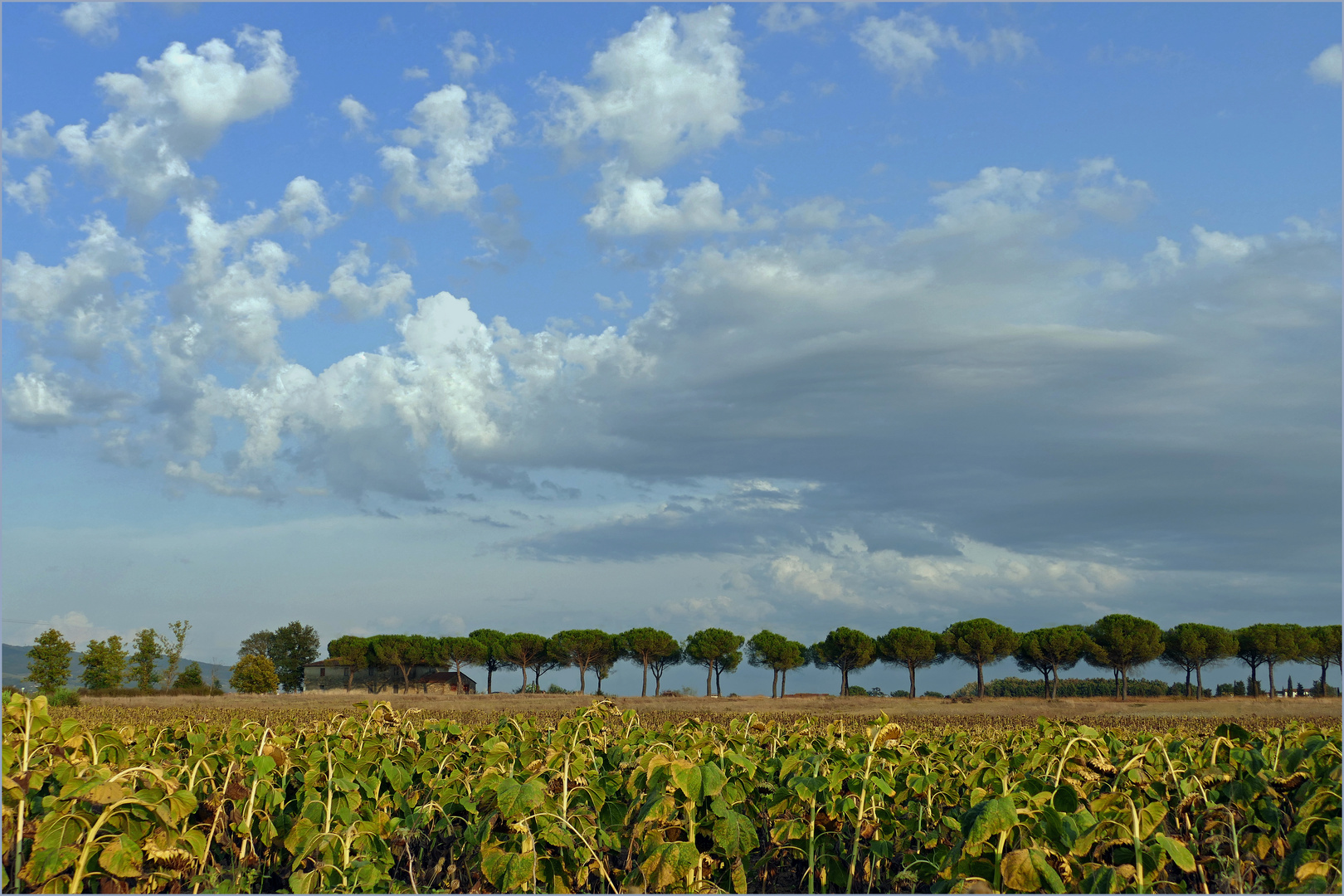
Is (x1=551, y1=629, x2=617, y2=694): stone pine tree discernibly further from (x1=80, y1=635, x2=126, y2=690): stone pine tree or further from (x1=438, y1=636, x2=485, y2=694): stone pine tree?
(x1=80, y1=635, x2=126, y2=690): stone pine tree

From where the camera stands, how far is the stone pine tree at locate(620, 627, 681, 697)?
303ft

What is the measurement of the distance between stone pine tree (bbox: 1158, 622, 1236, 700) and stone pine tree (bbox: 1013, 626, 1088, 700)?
8259mm

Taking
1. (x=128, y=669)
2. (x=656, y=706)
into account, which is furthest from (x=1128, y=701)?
(x=128, y=669)

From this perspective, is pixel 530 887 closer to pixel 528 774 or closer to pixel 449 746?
pixel 528 774

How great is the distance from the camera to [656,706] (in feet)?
201

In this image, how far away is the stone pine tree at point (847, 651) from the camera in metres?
88.8

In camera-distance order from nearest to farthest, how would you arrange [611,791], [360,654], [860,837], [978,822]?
[978,822] → [860,837] → [611,791] → [360,654]

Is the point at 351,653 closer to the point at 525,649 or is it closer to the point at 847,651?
the point at 525,649

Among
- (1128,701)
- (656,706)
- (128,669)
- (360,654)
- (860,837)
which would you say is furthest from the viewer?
(360,654)

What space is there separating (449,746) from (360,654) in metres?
98.0

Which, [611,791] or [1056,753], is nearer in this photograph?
[611,791]

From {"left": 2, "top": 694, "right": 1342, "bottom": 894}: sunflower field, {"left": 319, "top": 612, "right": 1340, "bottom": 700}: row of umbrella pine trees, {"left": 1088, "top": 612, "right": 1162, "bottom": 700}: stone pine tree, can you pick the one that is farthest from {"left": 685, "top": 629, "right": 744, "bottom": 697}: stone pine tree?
{"left": 2, "top": 694, "right": 1342, "bottom": 894}: sunflower field

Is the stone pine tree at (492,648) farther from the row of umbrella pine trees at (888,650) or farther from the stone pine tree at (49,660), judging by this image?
the stone pine tree at (49,660)

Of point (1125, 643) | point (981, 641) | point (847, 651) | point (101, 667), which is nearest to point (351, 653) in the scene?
→ point (101, 667)
